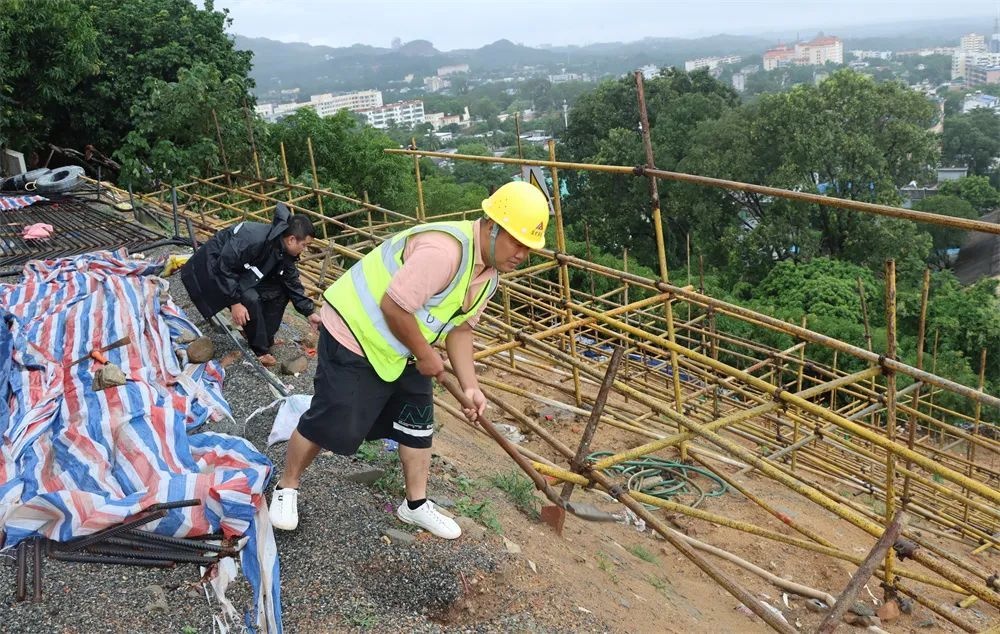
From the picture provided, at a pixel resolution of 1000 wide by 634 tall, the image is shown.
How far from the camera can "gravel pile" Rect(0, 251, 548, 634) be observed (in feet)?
8.42

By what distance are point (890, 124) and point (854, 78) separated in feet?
4.36

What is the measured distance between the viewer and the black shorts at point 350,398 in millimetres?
2729

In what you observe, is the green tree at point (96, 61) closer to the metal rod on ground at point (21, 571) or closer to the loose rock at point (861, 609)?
the metal rod on ground at point (21, 571)

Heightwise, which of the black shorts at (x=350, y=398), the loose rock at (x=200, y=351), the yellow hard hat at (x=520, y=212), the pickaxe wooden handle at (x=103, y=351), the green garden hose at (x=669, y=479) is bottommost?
the green garden hose at (x=669, y=479)

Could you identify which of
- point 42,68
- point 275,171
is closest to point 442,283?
point 275,171

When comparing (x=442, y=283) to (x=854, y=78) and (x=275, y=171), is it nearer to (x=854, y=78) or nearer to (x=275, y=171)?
(x=275, y=171)

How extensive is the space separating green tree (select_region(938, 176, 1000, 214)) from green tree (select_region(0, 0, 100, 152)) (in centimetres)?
2894

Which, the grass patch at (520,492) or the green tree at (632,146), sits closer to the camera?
the grass patch at (520,492)

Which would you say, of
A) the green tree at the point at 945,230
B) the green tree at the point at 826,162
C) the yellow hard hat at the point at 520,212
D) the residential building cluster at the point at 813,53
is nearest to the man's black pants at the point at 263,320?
the yellow hard hat at the point at 520,212

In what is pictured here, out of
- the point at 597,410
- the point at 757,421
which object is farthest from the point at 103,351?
the point at 757,421

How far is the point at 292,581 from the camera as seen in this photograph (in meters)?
2.81

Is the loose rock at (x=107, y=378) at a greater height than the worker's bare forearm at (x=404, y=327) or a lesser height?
lesser

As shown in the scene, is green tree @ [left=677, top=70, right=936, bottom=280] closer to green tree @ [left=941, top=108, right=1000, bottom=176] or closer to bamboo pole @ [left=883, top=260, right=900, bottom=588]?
bamboo pole @ [left=883, top=260, right=900, bottom=588]

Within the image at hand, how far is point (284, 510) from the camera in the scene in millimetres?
2945
